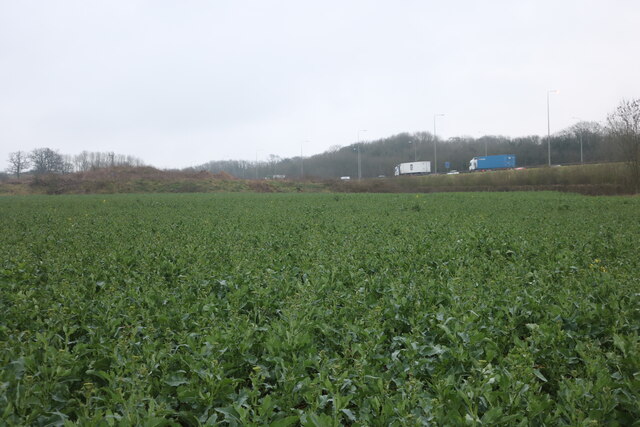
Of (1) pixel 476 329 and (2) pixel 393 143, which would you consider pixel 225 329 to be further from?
(2) pixel 393 143

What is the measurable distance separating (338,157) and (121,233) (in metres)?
109

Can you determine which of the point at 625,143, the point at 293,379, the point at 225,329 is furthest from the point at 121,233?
the point at 625,143

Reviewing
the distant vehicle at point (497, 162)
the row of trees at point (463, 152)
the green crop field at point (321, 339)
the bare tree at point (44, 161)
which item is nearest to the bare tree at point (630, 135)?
the row of trees at point (463, 152)

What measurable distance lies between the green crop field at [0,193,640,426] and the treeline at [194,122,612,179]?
242ft

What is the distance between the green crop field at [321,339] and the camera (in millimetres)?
2617

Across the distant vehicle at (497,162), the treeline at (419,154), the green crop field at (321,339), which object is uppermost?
the treeline at (419,154)

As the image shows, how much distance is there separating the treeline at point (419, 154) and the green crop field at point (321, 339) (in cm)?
7364

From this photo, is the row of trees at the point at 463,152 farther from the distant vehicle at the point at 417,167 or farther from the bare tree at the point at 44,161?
the bare tree at the point at 44,161

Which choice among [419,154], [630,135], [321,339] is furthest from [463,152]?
[321,339]

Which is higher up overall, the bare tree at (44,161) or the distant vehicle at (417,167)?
the bare tree at (44,161)

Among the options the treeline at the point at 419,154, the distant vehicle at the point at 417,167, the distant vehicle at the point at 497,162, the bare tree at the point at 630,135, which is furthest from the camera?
the distant vehicle at the point at 417,167

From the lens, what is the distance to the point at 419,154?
111625 millimetres

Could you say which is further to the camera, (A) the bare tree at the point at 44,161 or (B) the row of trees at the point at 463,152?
(A) the bare tree at the point at 44,161

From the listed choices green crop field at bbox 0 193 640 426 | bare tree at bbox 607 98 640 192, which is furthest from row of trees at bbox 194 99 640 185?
green crop field at bbox 0 193 640 426
